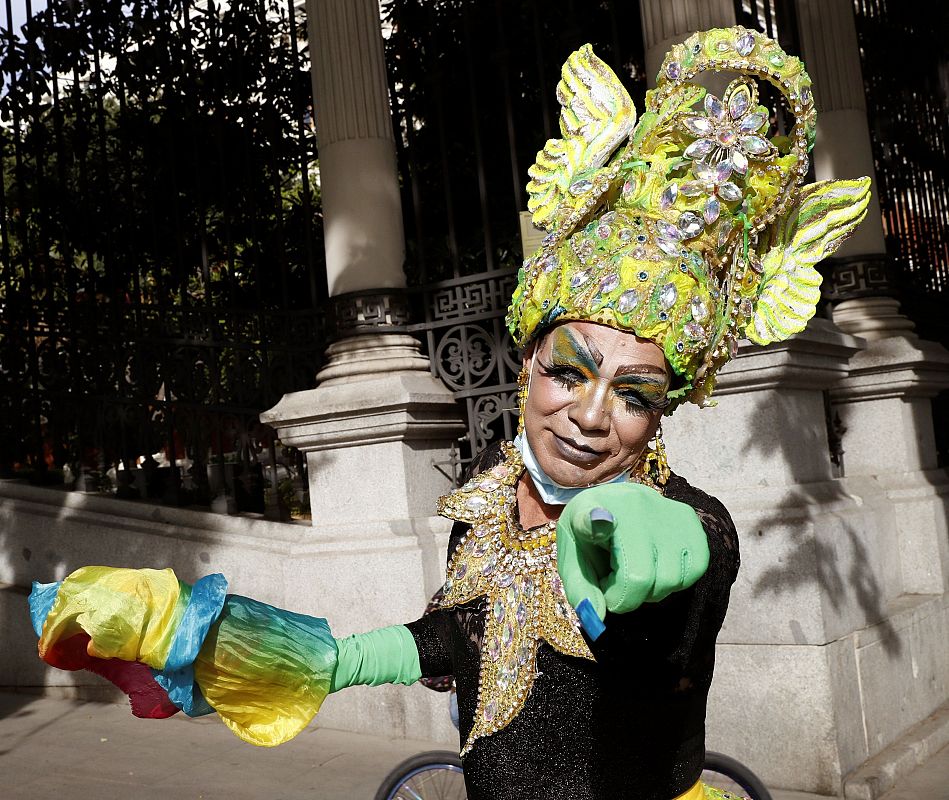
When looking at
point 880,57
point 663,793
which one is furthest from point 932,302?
point 663,793

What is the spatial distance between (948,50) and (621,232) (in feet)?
23.5

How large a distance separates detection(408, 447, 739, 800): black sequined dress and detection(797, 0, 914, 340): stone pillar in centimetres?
474

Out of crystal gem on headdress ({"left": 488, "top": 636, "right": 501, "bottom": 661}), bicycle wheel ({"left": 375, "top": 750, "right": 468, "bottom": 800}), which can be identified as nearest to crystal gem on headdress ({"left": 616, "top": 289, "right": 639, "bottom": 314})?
crystal gem on headdress ({"left": 488, "top": 636, "right": 501, "bottom": 661})

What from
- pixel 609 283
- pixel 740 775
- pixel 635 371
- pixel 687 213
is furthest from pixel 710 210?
pixel 740 775

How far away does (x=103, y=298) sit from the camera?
8055 millimetres

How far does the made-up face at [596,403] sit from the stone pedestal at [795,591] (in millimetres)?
3036

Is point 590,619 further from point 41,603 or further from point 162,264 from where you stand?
point 162,264

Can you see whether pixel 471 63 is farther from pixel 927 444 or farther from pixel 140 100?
pixel 927 444

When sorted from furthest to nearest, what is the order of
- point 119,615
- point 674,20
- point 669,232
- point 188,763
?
point 188,763 < point 674,20 < point 669,232 < point 119,615

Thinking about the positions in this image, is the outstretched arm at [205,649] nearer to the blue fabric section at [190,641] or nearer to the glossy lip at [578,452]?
the blue fabric section at [190,641]

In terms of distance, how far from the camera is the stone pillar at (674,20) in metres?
5.08

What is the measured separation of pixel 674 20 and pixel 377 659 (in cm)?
404

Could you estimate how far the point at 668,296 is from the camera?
6.63 ft

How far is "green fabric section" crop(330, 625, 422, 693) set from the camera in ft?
7.09
